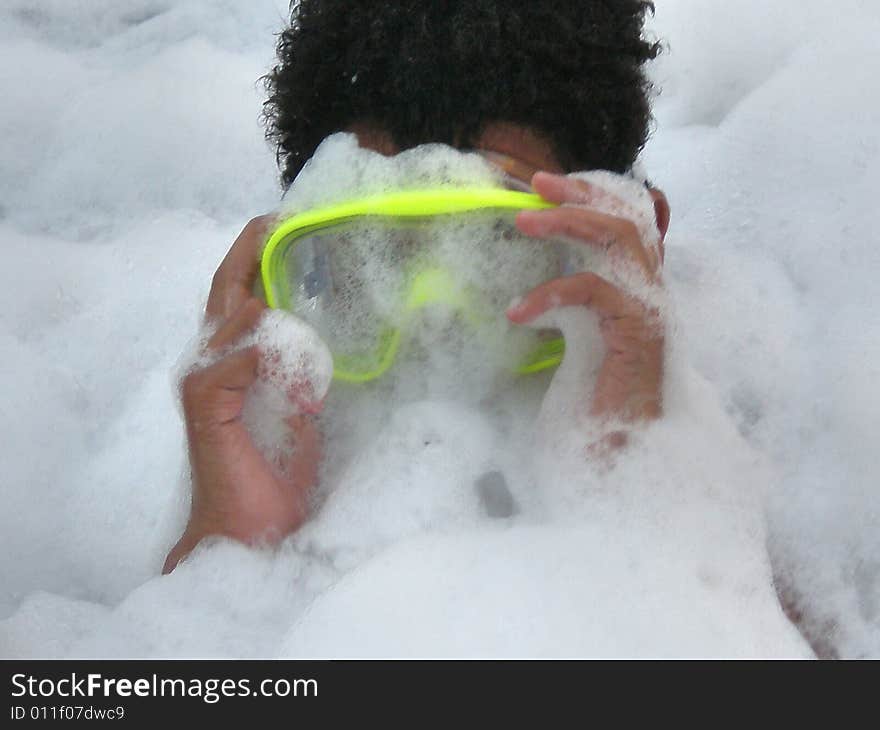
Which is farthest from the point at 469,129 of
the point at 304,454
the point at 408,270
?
the point at 304,454

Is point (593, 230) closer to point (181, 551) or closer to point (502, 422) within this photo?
point (502, 422)

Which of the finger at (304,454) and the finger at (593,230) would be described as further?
the finger at (304,454)

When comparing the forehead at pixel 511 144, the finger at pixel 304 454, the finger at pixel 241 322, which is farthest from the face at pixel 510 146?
the finger at pixel 304 454

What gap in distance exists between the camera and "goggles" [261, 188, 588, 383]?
40.5 inches

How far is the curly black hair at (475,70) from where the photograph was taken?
106cm

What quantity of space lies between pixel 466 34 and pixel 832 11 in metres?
0.96

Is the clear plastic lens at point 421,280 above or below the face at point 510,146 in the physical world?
below

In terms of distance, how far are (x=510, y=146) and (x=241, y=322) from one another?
0.38m

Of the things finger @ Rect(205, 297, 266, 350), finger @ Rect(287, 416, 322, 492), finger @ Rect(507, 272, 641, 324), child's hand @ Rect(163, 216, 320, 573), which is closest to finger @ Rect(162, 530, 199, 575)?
child's hand @ Rect(163, 216, 320, 573)

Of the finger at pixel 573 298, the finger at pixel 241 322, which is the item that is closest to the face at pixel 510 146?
the finger at pixel 573 298

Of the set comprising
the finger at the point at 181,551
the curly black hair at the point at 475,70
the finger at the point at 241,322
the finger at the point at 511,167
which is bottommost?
the finger at the point at 181,551

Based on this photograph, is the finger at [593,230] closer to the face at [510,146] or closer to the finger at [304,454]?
the face at [510,146]

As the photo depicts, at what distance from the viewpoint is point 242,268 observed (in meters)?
1.16
